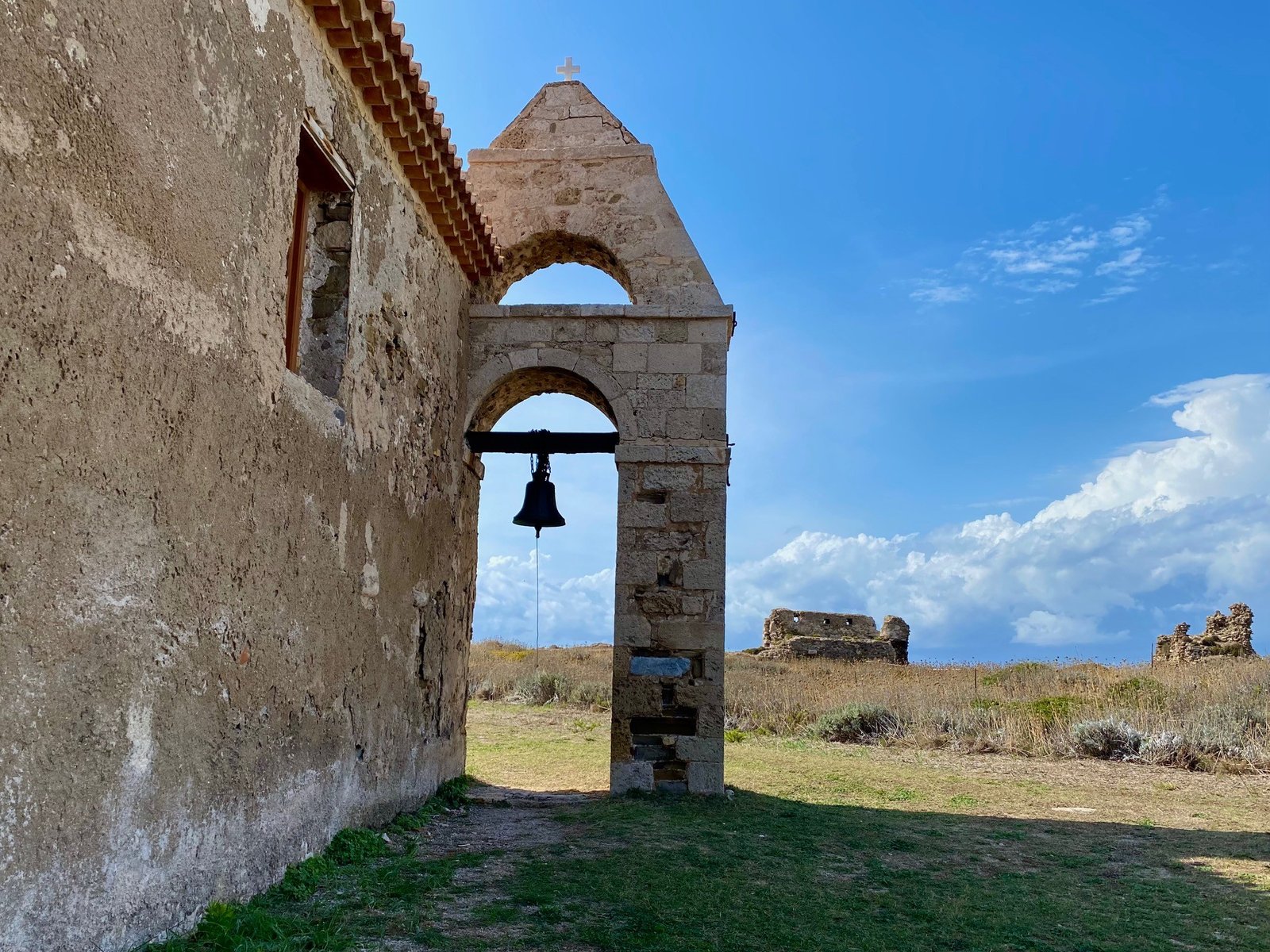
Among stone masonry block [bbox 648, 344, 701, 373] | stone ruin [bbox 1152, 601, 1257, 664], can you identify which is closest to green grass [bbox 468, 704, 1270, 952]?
stone masonry block [bbox 648, 344, 701, 373]

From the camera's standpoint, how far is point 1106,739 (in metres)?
9.88

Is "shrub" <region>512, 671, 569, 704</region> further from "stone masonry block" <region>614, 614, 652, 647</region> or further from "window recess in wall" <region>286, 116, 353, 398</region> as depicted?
"window recess in wall" <region>286, 116, 353, 398</region>

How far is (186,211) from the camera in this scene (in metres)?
3.38

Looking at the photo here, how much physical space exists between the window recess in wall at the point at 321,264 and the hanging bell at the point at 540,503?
2.96m

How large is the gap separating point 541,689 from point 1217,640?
1471cm

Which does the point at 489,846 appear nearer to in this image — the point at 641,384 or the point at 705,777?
the point at 705,777

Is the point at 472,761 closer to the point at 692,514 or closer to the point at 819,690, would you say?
the point at 692,514

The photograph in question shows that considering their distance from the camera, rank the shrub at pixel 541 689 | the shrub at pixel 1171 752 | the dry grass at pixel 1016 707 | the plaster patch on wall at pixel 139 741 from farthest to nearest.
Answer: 1. the shrub at pixel 541 689
2. the dry grass at pixel 1016 707
3. the shrub at pixel 1171 752
4. the plaster patch on wall at pixel 139 741

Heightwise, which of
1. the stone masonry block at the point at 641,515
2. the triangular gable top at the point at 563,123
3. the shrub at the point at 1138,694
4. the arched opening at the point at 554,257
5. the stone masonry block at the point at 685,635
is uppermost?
the triangular gable top at the point at 563,123

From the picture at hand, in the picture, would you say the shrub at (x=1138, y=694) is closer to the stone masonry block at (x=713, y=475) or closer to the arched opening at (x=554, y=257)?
the stone masonry block at (x=713, y=475)

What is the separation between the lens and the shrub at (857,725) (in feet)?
36.4

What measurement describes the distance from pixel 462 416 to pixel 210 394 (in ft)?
13.1

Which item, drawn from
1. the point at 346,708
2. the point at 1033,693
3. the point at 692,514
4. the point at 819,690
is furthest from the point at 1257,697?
the point at 346,708

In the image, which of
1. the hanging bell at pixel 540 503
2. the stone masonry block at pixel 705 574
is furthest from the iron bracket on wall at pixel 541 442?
the stone masonry block at pixel 705 574
